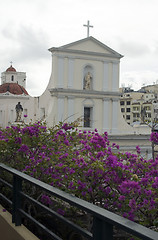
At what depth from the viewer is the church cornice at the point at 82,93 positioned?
74.0ft

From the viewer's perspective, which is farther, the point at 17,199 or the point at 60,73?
the point at 60,73

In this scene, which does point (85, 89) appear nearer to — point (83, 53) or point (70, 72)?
point (70, 72)

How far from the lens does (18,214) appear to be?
318 cm

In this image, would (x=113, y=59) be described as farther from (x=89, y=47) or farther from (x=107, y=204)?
(x=107, y=204)

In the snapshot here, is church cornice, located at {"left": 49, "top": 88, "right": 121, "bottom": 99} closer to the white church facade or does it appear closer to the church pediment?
the white church facade

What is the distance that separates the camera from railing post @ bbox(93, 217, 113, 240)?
1.81 metres

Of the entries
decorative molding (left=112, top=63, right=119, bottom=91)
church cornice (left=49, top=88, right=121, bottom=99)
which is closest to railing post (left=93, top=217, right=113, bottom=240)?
church cornice (left=49, top=88, right=121, bottom=99)

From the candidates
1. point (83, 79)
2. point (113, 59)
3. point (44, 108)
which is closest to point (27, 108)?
point (44, 108)

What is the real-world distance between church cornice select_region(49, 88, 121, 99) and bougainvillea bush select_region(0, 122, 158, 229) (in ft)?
54.7

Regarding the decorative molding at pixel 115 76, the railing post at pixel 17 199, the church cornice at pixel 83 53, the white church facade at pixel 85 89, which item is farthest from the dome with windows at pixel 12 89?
the railing post at pixel 17 199

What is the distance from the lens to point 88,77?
23453 millimetres

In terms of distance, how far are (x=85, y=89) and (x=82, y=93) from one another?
0.37 m

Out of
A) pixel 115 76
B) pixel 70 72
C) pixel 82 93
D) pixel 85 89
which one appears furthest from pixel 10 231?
pixel 115 76

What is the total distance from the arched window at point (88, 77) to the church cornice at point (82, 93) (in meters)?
0.41
